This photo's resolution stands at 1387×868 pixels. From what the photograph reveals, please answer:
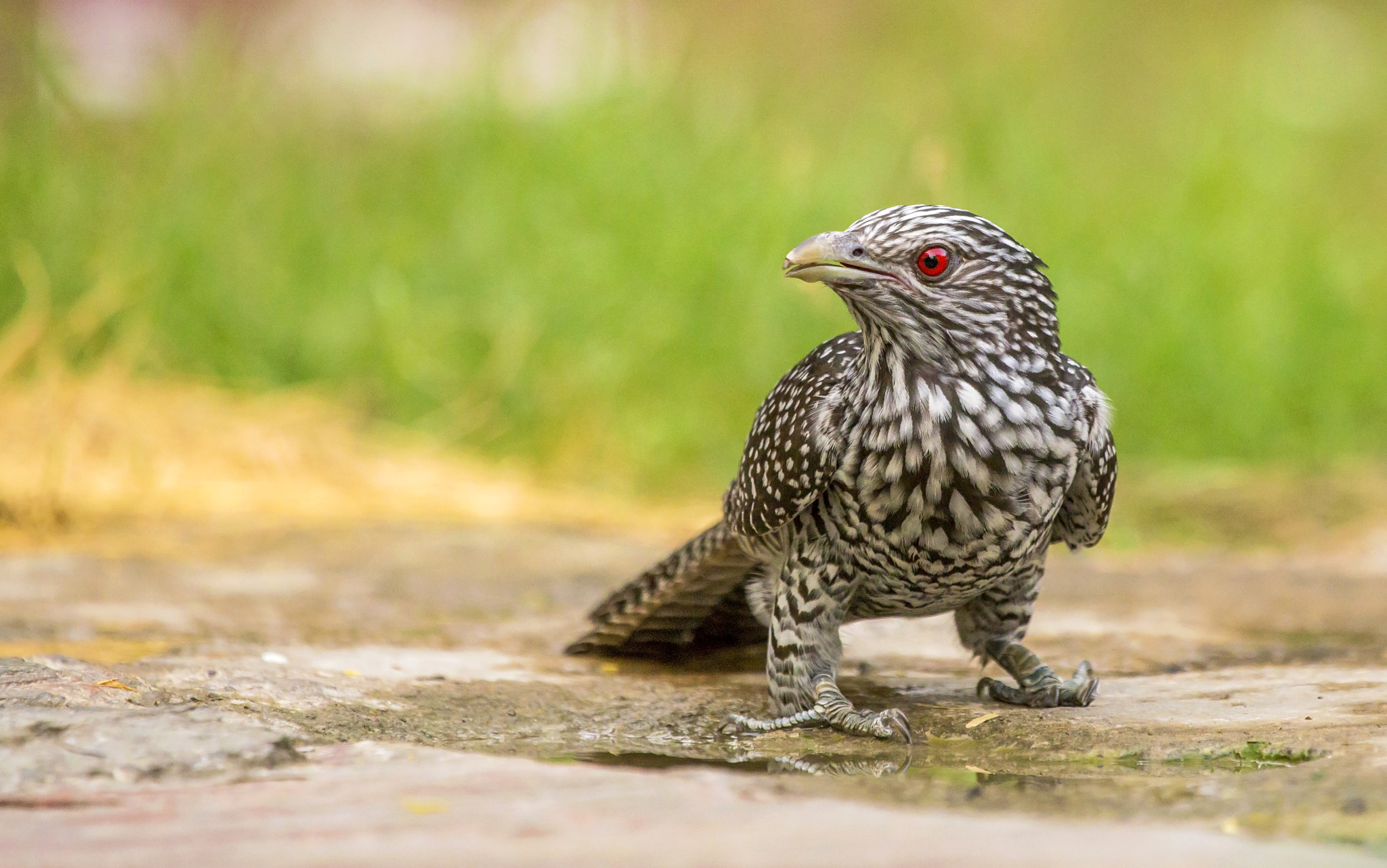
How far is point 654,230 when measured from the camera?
8.61 m

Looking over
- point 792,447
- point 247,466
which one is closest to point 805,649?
point 792,447

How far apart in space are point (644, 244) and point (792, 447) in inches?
216

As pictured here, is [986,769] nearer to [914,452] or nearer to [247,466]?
[914,452]

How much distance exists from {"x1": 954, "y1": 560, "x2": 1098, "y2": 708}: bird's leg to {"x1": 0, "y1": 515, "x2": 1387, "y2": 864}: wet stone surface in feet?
0.37

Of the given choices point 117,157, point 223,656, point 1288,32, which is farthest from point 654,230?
point 1288,32

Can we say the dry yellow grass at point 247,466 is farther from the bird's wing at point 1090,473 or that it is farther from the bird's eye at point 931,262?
the bird's eye at point 931,262

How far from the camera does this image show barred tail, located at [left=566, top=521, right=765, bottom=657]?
146 inches

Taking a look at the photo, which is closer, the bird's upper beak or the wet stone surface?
the wet stone surface

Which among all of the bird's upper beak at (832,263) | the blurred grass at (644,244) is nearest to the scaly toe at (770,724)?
the bird's upper beak at (832,263)

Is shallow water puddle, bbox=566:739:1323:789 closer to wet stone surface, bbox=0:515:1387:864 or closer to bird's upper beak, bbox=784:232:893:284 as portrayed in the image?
wet stone surface, bbox=0:515:1387:864

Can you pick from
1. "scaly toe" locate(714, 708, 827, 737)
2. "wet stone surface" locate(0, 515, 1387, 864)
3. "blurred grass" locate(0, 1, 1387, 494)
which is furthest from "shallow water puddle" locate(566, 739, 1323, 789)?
"blurred grass" locate(0, 1, 1387, 494)

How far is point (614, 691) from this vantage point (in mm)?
3490

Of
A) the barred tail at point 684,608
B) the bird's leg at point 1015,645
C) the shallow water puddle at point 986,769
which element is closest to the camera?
the shallow water puddle at point 986,769

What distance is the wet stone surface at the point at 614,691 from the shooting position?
230 cm
